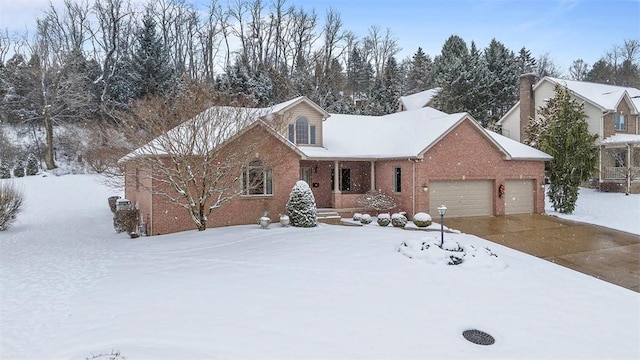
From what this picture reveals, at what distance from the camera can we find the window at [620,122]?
1120 inches

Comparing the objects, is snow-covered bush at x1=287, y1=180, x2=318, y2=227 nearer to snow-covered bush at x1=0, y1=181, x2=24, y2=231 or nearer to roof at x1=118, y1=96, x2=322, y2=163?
roof at x1=118, y1=96, x2=322, y2=163

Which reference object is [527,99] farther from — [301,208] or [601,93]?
[301,208]

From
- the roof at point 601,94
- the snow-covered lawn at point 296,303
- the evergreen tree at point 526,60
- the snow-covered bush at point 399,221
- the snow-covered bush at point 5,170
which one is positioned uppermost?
the evergreen tree at point 526,60

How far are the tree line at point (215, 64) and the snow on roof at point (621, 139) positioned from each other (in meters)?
11.5

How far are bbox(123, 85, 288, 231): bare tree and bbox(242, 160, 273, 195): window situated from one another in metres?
1.20

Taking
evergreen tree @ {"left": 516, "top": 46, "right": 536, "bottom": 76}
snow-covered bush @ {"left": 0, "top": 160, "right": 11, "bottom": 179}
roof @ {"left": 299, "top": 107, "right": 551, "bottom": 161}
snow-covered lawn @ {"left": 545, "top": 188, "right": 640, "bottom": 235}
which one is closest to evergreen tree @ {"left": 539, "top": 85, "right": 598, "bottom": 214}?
roof @ {"left": 299, "top": 107, "right": 551, "bottom": 161}

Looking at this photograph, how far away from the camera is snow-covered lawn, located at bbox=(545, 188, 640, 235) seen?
1891 centimetres

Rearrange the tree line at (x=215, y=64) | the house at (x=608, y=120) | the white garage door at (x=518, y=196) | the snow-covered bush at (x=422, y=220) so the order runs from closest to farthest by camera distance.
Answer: the snow-covered bush at (x=422, y=220), the white garage door at (x=518, y=196), the house at (x=608, y=120), the tree line at (x=215, y=64)

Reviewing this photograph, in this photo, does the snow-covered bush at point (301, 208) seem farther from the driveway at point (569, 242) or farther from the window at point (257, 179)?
the driveway at point (569, 242)

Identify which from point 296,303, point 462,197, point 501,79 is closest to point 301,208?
point 296,303

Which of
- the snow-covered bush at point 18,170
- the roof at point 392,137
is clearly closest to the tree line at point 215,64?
the snow-covered bush at point 18,170

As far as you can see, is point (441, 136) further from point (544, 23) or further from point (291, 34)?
point (291, 34)

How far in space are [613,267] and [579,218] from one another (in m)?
9.45

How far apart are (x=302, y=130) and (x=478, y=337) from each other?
14.9 metres
